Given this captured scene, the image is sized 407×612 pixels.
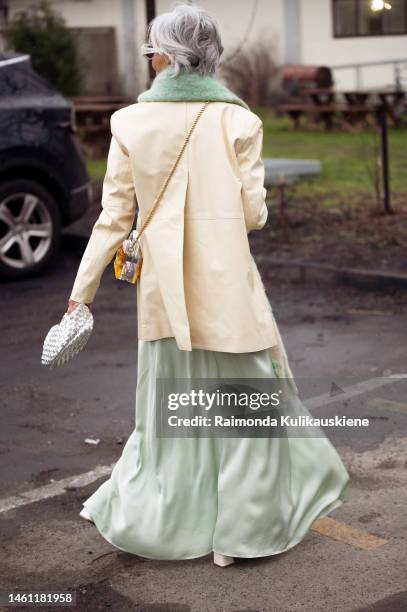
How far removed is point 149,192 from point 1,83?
5806 mm

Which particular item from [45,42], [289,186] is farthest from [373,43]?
[289,186]

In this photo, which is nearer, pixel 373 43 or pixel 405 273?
pixel 405 273

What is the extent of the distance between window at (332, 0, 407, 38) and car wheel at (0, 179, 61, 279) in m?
20.4

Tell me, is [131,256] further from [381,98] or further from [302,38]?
[302,38]

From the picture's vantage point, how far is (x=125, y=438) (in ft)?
17.9

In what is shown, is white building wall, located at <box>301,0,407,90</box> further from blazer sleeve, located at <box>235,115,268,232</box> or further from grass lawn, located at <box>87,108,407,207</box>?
blazer sleeve, located at <box>235,115,268,232</box>

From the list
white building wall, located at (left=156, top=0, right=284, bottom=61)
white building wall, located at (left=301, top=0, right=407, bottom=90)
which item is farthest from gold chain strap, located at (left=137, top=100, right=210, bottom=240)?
white building wall, located at (left=156, top=0, right=284, bottom=61)

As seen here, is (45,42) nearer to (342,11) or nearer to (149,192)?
(342,11)

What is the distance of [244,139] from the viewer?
3783 mm

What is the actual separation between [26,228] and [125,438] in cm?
420

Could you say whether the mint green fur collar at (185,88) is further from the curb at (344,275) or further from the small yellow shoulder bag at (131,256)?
the curb at (344,275)

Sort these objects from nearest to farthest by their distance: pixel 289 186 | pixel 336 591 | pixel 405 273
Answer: pixel 336 591 → pixel 405 273 → pixel 289 186

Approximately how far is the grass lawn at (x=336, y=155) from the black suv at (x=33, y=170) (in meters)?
3.03

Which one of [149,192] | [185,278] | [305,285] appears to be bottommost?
[305,285]
